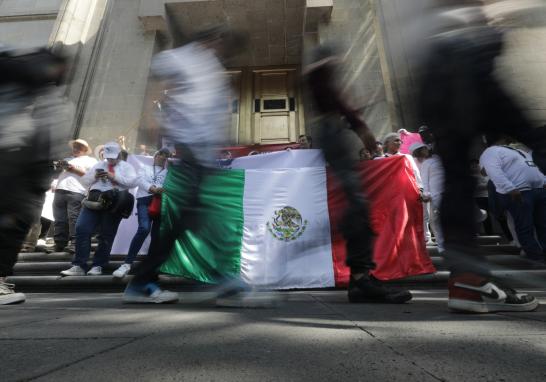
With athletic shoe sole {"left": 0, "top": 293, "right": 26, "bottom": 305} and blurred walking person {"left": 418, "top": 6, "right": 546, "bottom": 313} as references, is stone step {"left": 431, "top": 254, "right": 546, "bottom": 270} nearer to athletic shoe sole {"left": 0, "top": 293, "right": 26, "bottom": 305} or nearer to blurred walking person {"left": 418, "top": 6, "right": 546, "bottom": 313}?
blurred walking person {"left": 418, "top": 6, "right": 546, "bottom": 313}

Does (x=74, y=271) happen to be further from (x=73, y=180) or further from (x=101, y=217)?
(x=73, y=180)

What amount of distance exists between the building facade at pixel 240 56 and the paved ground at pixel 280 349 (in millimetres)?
7258

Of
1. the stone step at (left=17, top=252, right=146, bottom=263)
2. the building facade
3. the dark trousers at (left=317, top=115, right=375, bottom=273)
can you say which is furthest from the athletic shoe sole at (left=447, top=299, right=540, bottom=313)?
the building facade

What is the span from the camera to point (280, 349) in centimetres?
124

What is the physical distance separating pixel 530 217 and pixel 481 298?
3.20 m

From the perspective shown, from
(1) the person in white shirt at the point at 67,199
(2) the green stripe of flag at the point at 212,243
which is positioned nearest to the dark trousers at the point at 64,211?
(1) the person in white shirt at the point at 67,199

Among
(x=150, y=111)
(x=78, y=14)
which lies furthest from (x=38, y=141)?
(x=78, y=14)

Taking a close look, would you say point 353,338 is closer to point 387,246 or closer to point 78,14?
point 387,246

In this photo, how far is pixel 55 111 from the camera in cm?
261

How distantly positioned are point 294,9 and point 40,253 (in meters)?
8.49

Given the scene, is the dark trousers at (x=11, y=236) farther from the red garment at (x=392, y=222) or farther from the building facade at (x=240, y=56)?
the building facade at (x=240, y=56)

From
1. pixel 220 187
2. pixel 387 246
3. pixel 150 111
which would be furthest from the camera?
pixel 220 187

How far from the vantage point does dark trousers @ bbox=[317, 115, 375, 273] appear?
8.09ft

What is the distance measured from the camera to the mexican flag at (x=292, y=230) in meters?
4.27
